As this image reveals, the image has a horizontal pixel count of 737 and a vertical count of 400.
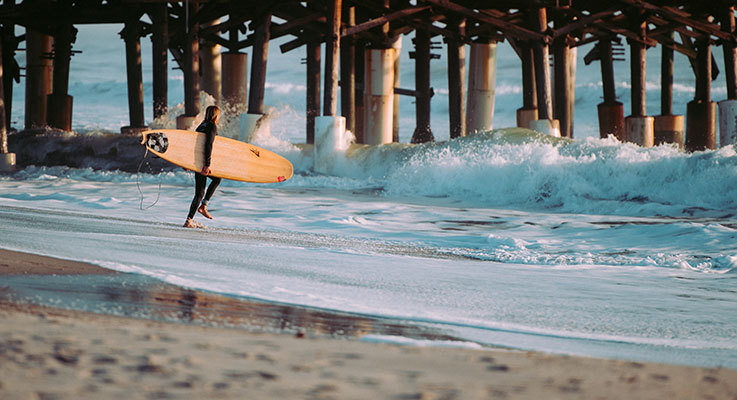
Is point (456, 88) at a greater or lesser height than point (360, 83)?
lesser

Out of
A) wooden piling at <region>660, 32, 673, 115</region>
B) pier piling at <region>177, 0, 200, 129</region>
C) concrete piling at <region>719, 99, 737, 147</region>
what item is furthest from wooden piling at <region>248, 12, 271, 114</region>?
wooden piling at <region>660, 32, 673, 115</region>

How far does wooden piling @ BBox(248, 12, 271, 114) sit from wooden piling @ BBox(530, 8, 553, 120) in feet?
14.7

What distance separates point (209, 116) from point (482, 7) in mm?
8511

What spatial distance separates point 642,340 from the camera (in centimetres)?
351

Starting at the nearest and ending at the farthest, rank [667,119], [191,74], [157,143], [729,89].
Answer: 1. [157,143]
2. [191,74]
3. [729,89]
4. [667,119]

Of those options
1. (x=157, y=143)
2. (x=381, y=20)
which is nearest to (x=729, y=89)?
(x=381, y=20)

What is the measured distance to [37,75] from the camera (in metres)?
17.5

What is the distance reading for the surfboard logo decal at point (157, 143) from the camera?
26.5ft

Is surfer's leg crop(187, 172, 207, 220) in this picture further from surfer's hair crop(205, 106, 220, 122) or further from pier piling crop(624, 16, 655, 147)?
pier piling crop(624, 16, 655, 147)

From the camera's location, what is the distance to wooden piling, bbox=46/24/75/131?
16.1 metres

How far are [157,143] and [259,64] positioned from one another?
5.89 metres

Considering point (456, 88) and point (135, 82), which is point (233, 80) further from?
point (456, 88)

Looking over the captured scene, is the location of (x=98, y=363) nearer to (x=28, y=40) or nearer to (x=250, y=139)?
(x=250, y=139)

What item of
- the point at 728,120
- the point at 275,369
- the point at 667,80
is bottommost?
the point at 275,369
